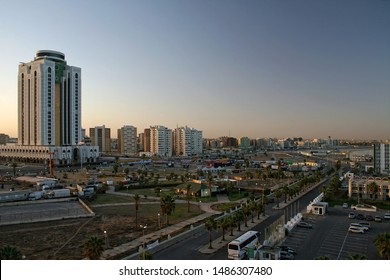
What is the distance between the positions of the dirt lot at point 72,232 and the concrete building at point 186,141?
7792 cm

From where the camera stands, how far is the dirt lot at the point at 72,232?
47.5ft

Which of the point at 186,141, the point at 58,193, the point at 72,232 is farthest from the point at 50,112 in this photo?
the point at 72,232

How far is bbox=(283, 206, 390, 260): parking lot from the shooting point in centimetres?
1355

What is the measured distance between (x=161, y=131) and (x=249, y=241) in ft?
278

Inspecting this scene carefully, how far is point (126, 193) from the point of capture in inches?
1248

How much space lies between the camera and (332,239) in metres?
15.6

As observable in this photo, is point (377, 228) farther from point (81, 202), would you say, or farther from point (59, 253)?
point (81, 202)

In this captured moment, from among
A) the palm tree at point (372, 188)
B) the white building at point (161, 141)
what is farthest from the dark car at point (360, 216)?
the white building at point (161, 141)

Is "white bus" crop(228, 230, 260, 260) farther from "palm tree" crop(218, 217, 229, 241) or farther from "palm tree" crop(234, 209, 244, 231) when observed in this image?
"palm tree" crop(234, 209, 244, 231)

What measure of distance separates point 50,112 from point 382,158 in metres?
57.8

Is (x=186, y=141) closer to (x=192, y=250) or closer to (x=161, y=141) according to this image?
(x=161, y=141)

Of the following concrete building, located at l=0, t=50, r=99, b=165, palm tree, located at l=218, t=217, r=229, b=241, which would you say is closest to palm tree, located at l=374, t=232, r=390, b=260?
palm tree, located at l=218, t=217, r=229, b=241

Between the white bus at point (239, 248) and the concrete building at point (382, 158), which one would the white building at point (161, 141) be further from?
the white bus at point (239, 248)
